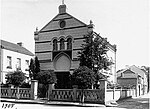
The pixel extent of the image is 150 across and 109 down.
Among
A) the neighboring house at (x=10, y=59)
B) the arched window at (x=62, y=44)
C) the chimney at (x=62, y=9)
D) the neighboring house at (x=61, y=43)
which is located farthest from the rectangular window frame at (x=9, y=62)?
the chimney at (x=62, y=9)

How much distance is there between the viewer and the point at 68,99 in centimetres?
1984

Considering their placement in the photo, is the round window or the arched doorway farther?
the round window

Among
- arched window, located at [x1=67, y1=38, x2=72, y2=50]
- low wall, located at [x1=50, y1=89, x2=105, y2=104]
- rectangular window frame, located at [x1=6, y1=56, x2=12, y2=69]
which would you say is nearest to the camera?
low wall, located at [x1=50, y1=89, x2=105, y2=104]

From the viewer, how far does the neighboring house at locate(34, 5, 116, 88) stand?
2691cm

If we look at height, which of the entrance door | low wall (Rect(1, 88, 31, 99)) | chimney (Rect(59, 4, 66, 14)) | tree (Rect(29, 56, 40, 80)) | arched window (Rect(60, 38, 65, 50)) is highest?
chimney (Rect(59, 4, 66, 14))

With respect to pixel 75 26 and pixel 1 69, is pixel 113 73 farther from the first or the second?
pixel 1 69

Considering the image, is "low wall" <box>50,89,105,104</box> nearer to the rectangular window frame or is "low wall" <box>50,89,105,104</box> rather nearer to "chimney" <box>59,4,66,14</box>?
"chimney" <box>59,4,66,14</box>

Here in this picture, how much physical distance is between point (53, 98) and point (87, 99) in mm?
3593

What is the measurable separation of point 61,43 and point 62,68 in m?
3.31

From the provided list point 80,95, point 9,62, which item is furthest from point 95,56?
point 9,62

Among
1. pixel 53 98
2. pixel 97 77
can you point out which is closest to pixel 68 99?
pixel 53 98

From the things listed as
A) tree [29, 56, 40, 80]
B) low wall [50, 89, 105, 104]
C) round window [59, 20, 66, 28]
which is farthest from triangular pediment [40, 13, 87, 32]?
low wall [50, 89, 105, 104]

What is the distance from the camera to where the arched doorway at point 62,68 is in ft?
89.5

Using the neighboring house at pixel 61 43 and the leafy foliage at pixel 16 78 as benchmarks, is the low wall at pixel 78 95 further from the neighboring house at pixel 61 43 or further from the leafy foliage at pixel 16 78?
the neighboring house at pixel 61 43
